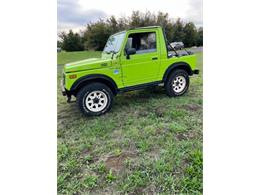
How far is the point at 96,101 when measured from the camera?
2219 mm

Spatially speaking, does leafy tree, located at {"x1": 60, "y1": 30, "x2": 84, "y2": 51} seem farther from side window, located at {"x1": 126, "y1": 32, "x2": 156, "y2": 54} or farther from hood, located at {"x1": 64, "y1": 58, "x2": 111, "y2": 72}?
side window, located at {"x1": 126, "y1": 32, "x2": 156, "y2": 54}

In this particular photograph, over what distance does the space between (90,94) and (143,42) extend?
88 centimetres

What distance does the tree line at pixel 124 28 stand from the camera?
1634 mm

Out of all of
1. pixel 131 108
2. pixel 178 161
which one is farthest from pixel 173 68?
pixel 178 161

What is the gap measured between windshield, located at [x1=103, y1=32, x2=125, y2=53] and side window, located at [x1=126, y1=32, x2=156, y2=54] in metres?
0.09

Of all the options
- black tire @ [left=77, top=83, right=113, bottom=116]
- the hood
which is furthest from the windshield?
black tire @ [left=77, top=83, right=113, bottom=116]

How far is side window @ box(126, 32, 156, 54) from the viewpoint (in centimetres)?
227

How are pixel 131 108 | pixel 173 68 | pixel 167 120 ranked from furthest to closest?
pixel 173 68 → pixel 131 108 → pixel 167 120

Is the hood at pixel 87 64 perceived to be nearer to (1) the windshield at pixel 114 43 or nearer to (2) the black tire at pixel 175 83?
(1) the windshield at pixel 114 43

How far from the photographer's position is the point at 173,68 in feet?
8.44

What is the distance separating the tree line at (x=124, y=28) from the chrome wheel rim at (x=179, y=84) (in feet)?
1.87

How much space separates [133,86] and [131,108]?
0.27 metres
